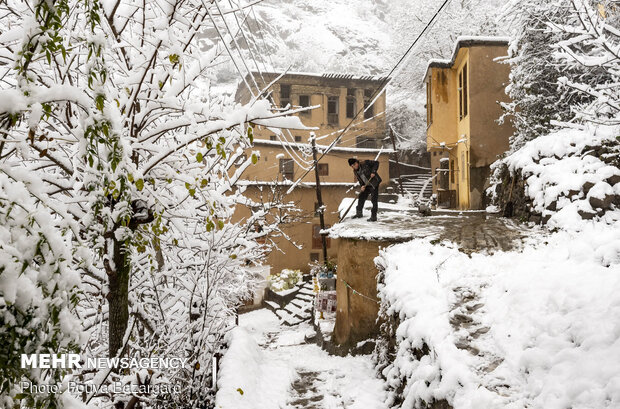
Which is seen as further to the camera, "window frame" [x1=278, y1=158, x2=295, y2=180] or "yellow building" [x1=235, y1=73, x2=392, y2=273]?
"window frame" [x1=278, y1=158, x2=295, y2=180]

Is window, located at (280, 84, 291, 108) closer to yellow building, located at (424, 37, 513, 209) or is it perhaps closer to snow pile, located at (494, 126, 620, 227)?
yellow building, located at (424, 37, 513, 209)

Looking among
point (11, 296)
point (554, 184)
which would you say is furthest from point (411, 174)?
point (11, 296)

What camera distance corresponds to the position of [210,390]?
262 inches

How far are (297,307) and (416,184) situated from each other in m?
16.0

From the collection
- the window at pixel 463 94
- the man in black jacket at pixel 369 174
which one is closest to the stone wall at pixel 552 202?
the man in black jacket at pixel 369 174

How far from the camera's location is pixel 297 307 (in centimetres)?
1809

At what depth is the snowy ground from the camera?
6.88 m

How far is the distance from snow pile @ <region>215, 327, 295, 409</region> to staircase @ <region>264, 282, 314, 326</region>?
660cm

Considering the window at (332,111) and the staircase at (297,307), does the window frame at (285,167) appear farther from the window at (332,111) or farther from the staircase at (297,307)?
the window at (332,111)

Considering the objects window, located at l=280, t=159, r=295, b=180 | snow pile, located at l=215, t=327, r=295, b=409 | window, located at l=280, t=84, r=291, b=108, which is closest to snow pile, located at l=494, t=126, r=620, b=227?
snow pile, located at l=215, t=327, r=295, b=409

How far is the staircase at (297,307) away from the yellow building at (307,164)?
7.34ft

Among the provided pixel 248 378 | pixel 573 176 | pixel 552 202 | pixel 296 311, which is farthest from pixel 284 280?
pixel 573 176

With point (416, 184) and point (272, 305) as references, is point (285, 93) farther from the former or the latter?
point (272, 305)

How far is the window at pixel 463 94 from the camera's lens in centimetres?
1544
